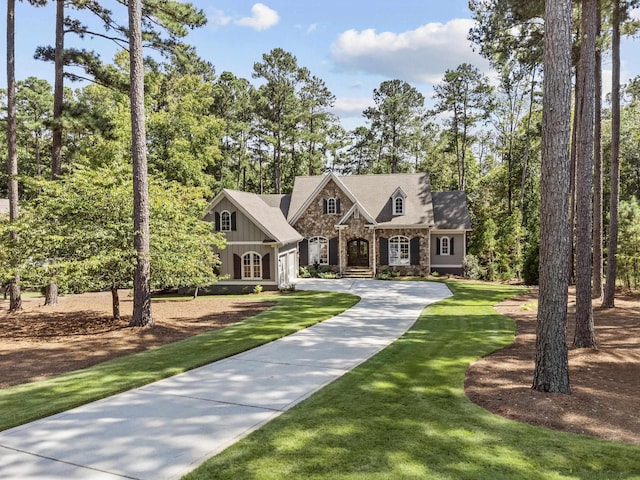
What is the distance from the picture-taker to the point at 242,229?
23.9 m

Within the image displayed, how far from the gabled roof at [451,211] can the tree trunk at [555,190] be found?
2280cm

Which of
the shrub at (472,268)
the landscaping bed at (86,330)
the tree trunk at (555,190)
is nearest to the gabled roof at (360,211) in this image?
the shrub at (472,268)

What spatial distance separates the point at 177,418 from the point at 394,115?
39275mm

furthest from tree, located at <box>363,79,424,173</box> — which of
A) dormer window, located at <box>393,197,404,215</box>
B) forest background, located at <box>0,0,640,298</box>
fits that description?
dormer window, located at <box>393,197,404,215</box>

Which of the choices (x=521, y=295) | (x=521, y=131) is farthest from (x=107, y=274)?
(x=521, y=131)

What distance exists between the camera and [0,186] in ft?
157

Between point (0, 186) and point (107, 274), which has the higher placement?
point (0, 186)

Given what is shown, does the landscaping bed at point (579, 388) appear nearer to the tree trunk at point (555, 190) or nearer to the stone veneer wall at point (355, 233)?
the tree trunk at point (555, 190)

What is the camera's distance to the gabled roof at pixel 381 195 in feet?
94.9

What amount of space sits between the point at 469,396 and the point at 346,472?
130 inches

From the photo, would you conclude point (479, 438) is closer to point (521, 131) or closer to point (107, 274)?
point (107, 274)

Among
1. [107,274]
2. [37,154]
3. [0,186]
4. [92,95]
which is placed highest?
[92,95]

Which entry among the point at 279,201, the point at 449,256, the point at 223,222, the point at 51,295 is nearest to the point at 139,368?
the point at 51,295

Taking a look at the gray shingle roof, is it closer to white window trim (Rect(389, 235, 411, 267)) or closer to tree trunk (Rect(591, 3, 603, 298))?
white window trim (Rect(389, 235, 411, 267))
